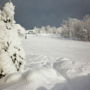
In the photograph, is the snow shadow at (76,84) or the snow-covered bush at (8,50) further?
the snow-covered bush at (8,50)

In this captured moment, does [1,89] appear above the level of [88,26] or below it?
below

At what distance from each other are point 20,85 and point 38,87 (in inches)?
27.6

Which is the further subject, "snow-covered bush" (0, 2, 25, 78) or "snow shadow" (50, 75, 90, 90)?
"snow-covered bush" (0, 2, 25, 78)

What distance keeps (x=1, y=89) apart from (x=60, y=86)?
7.44 ft

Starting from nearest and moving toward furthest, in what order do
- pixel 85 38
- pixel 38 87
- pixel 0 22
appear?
pixel 38 87 < pixel 0 22 < pixel 85 38

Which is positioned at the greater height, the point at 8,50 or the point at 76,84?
the point at 8,50

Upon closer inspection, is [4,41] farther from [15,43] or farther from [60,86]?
[60,86]

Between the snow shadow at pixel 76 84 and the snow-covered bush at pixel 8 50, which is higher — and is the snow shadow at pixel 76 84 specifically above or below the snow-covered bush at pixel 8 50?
below

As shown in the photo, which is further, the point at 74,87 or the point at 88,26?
the point at 88,26

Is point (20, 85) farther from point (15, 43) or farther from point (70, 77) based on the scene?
point (15, 43)

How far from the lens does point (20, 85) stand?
5.59 metres

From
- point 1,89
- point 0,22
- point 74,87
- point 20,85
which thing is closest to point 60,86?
point 74,87

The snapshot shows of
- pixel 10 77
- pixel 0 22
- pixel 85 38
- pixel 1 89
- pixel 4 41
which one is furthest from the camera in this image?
pixel 85 38

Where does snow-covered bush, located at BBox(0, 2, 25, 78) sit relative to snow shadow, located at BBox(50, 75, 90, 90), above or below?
above
